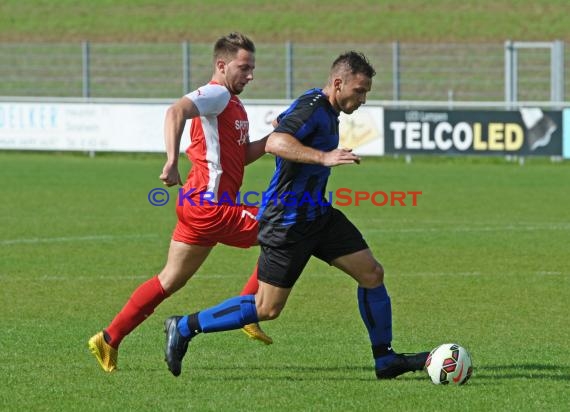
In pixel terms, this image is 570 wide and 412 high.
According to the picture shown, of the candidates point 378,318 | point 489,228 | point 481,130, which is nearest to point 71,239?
point 489,228

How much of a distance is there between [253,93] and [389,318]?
29019 mm

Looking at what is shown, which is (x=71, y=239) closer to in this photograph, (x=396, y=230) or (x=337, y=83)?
(x=396, y=230)

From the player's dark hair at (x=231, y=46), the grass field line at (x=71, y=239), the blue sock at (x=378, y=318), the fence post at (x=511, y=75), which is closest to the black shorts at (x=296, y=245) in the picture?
the blue sock at (x=378, y=318)

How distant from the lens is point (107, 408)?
6.47 m

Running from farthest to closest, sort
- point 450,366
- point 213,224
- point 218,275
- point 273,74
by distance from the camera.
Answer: point 273,74
point 218,275
point 213,224
point 450,366

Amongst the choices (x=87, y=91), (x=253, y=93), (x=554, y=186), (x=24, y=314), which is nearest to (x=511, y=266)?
(x=24, y=314)

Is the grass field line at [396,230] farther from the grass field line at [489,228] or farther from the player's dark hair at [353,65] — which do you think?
the player's dark hair at [353,65]

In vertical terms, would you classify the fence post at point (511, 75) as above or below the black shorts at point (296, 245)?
above

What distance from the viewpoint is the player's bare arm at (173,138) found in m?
7.10

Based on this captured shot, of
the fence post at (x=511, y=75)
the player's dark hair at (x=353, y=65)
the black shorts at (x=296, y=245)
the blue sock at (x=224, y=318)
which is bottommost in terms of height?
the blue sock at (x=224, y=318)

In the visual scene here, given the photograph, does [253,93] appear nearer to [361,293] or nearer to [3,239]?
[3,239]

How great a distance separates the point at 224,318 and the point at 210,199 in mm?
804

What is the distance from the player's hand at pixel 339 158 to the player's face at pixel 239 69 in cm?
128

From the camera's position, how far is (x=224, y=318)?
23.8 feet
